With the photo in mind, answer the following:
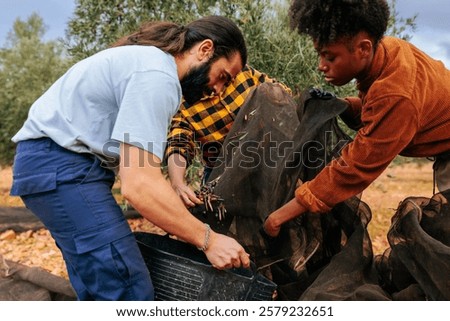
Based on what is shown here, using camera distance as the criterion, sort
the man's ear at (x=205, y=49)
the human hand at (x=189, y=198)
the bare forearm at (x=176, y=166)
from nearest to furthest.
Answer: the man's ear at (x=205, y=49), the human hand at (x=189, y=198), the bare forearm at (x=176, y=166)

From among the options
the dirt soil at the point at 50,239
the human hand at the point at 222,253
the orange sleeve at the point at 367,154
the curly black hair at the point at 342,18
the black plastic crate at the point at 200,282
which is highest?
the curly black hair at the point at 342,18

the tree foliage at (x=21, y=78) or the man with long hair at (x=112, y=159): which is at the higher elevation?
the man with long hair at (x=112, y=159)

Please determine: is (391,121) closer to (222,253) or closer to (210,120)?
(222,253)

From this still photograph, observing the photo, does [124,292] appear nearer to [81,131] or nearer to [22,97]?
[81,131]

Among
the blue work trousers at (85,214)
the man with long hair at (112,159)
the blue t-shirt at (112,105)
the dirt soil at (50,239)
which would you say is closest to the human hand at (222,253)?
the man with long hair at (112,159)

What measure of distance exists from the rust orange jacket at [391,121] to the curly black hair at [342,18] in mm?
135

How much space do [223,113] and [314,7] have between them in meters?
1.61

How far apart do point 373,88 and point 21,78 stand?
43.0 ft

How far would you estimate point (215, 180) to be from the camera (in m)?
3.68

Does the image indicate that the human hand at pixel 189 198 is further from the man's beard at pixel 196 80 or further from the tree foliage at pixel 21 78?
the tree foliage at pixel 21 78

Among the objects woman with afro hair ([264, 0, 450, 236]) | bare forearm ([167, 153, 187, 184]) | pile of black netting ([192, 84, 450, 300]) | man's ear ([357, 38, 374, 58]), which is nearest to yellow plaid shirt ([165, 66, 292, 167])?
bare forearm ([167, 153, 187, 184])

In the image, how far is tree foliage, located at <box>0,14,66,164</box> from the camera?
1362 centimetres

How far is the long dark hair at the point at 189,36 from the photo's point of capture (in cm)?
Answer: 299
